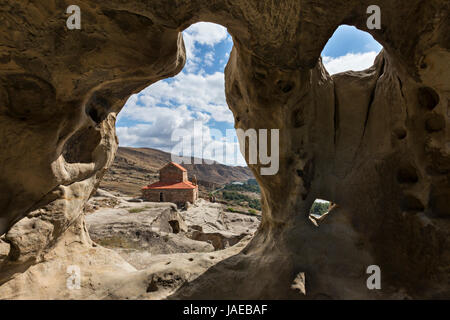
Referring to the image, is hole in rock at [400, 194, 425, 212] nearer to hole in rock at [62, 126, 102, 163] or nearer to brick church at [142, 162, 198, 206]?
hole in rock at [62, 126, 102, 163]

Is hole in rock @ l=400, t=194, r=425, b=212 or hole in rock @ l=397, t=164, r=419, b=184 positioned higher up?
hole in rock @ l=397, t=164, r=419, b=184

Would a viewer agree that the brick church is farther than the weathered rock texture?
Yes

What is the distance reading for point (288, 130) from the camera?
4.22 metres

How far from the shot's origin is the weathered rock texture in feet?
9.87

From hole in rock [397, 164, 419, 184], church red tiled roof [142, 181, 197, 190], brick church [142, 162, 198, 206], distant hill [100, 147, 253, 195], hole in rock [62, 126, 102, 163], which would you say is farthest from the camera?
distant hill [100, 147, 253, 195]

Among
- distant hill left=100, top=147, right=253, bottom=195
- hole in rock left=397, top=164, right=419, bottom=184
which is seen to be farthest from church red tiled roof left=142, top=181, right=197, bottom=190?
hole in rock left=397, top=164, right=419, bottom=184

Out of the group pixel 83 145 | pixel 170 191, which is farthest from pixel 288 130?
pixel 170 191

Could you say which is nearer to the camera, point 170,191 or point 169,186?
point 170,191

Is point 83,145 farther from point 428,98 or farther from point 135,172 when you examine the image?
point 135,172

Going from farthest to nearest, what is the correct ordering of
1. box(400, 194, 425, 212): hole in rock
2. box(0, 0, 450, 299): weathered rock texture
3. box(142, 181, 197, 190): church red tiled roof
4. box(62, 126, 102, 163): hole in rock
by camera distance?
box(142, 181, 197, 190): church red tiled roof, box(62, 126, 102, 163): hole in rock, box(400, 194, 425, 212): hole in rock, box(0, 0, 450, 299): weathered rock texture

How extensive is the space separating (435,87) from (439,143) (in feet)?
2.76

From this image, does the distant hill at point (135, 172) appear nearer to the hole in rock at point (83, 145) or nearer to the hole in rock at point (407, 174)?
the hole in rock at point (83, 145)

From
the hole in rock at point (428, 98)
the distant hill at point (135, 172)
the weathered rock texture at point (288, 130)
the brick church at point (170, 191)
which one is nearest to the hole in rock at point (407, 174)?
the weathered rock texture at point (288, 130)
